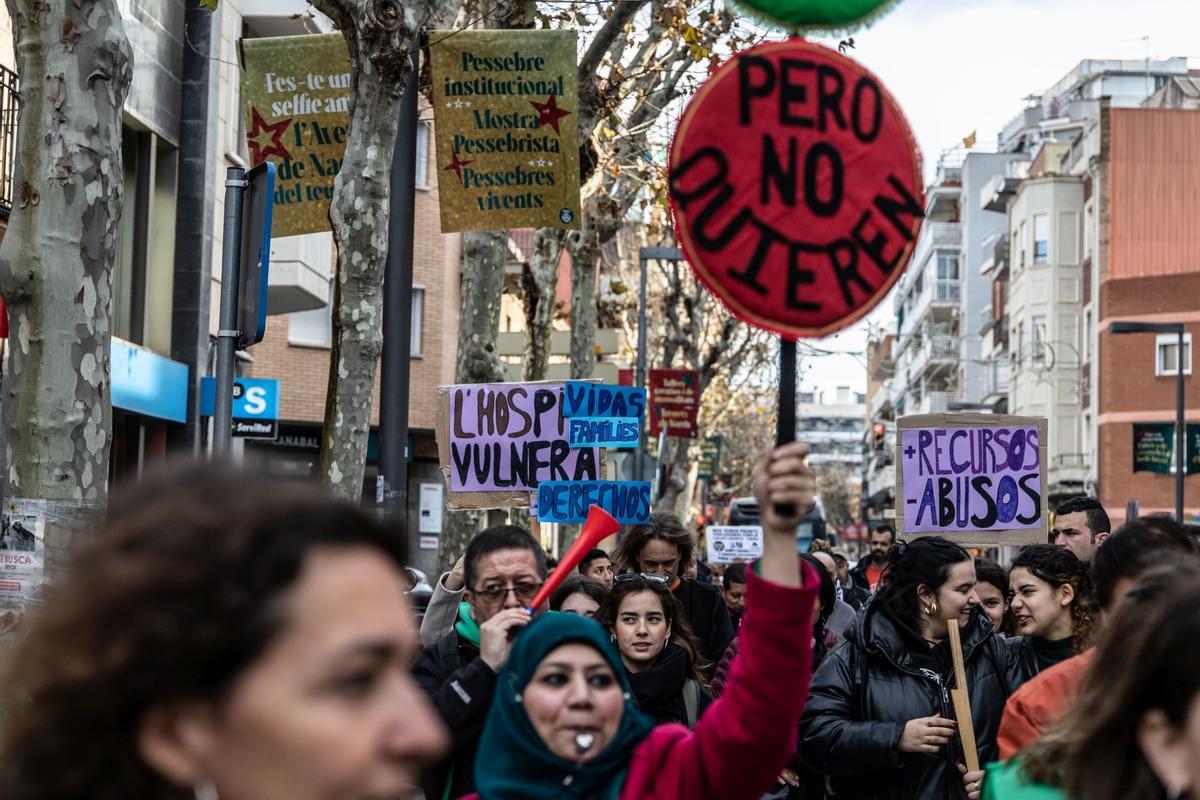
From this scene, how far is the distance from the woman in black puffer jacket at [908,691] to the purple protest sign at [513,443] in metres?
4.46

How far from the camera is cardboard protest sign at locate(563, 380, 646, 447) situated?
35.3ft

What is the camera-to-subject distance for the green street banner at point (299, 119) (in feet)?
39.9

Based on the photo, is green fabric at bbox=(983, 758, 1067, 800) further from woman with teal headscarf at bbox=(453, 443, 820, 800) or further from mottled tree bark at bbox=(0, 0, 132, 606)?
mottled tree bark at bbox=(0, 0, 132, 606)

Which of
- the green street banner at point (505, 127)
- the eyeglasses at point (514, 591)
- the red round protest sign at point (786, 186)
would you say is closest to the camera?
the red round protest sign at point (786, 186)

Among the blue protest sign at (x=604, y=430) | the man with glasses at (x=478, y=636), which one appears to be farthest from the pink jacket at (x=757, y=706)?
the blue protest sign at (x=604, y=430)

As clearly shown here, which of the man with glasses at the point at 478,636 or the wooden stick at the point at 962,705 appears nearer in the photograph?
the man with glasses at the point at 478,636

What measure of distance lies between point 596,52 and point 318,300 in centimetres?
971

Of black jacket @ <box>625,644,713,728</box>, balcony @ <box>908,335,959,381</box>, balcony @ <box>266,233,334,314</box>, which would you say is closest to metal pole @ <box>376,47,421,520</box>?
black jacket @ <box>625,644,713,728</box>

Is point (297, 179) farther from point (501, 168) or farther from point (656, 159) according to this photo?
point (656, 159)

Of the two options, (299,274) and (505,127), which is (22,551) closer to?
(505,127)

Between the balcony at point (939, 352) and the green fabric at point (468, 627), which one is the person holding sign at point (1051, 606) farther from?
the balcony at point (939, 352)

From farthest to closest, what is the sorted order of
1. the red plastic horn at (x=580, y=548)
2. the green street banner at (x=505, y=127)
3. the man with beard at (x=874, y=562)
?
the man with beard at (x=874, y=562) < the green street banner at (x=505, y=127) < the red plastic horn at (x=580, y=548)

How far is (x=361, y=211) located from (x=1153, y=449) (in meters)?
32.8

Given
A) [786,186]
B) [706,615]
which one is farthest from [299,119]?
[786,186]
